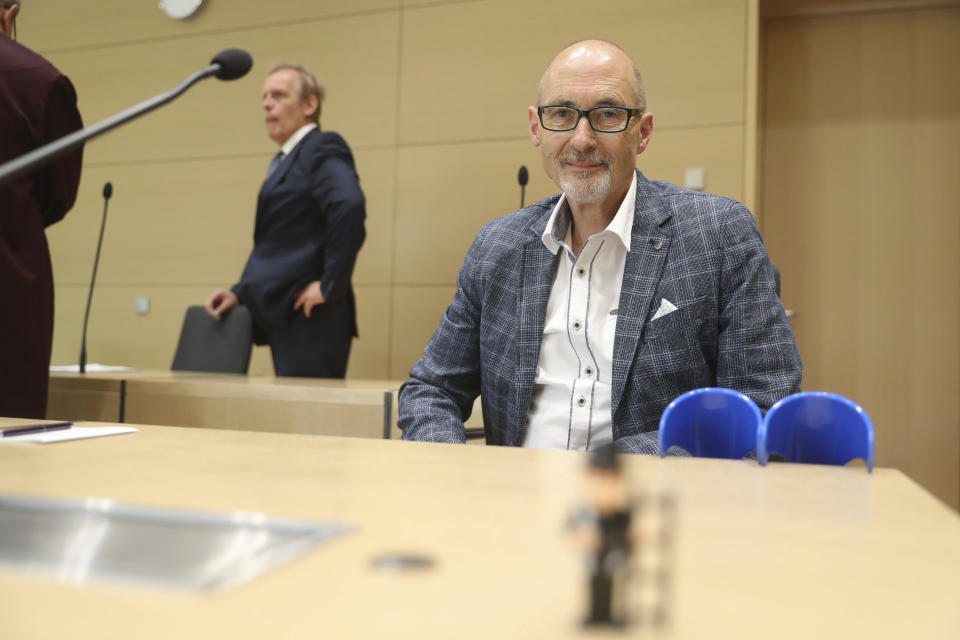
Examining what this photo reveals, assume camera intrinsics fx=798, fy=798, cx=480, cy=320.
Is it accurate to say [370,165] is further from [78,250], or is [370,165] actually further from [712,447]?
[712,447]

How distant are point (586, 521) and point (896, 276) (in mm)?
3628

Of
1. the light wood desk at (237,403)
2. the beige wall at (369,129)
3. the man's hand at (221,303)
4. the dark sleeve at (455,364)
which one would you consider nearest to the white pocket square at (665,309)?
the dark sleeve at (455,364)

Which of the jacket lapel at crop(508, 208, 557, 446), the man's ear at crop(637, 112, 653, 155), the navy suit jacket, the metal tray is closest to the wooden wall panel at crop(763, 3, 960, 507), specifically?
the navy suit jacket

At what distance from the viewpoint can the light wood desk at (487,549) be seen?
0.39m

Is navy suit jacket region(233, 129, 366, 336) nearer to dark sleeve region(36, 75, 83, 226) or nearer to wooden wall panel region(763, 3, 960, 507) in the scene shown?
dark sleeve region(36, 75, 83, 226)

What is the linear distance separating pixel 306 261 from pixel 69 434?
1823 mm

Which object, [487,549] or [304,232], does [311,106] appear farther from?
[487,549]

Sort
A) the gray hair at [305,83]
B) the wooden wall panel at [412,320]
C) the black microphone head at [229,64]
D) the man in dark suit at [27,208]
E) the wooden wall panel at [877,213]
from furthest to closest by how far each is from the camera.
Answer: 1. the wooden wall panel at [412,320]
2. the wooden wall panel at [877,213]
3. the gray hair at [305,83]
4. the man in dark suit at [27,208]
5. the black microphone head at [229,64]

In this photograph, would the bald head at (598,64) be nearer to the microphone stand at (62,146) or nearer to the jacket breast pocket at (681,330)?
the jacket breast pocket at (681,330)

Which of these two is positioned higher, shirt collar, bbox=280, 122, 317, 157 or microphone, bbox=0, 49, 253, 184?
shirt collar, bbox=280, 122, 317, 157

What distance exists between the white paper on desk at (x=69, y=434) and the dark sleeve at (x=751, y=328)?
37.0 inches

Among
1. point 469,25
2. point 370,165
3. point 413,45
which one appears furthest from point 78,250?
point 469,25

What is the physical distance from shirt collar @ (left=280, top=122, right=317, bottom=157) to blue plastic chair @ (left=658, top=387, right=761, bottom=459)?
235 cm

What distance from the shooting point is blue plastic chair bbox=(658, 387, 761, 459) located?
2.93 feet
